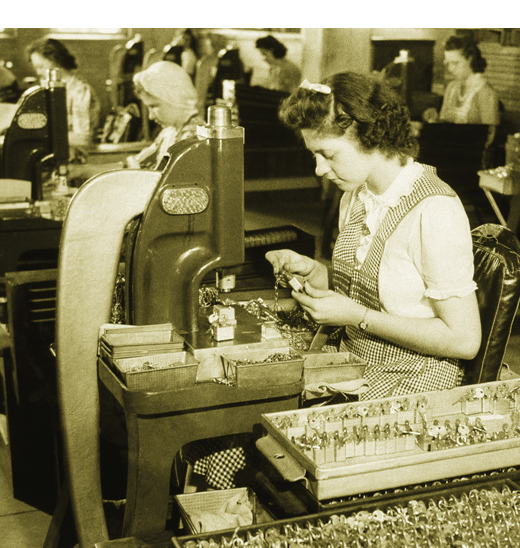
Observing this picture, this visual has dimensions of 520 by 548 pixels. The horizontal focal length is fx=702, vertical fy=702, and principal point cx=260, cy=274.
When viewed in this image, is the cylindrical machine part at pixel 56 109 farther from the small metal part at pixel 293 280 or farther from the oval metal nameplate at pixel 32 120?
the small metal part at pixel 293 280

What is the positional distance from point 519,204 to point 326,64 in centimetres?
444

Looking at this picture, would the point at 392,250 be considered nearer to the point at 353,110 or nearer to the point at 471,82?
the point at 353,110

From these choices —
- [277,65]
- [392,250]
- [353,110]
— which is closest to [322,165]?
[353,110]

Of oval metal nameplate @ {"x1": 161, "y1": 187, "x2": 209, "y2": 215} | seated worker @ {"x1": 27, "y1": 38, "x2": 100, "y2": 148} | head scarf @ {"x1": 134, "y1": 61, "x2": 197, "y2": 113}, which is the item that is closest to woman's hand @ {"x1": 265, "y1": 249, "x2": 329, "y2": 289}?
oval metal nameplate @ {"x1": 161, "y1": 187, "x2": 209, "y2": 215}

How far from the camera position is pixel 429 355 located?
1957 mm

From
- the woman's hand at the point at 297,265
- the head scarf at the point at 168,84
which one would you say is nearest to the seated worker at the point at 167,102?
the head scarf at the point at 168,84

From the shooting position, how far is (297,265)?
221 centimetres

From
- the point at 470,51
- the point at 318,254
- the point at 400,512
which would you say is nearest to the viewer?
the point at 400,512

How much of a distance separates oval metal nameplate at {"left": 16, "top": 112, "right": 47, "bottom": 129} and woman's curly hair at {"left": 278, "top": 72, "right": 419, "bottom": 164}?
100 inches

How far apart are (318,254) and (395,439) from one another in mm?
5017

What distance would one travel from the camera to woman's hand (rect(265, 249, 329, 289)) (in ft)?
7.18

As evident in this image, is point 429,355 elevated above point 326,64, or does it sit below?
below
